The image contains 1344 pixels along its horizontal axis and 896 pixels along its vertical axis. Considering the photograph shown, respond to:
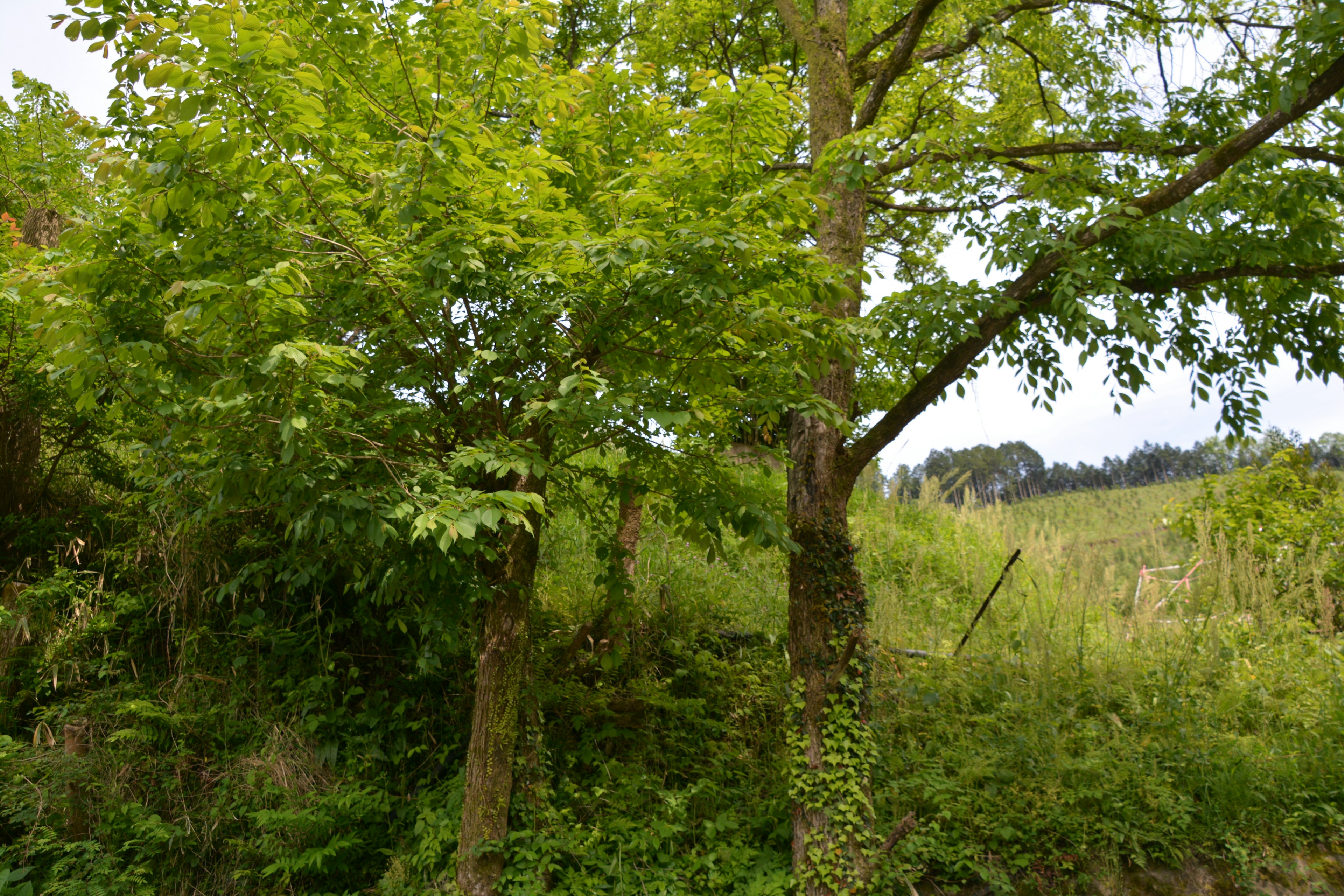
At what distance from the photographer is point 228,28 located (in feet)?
9.73

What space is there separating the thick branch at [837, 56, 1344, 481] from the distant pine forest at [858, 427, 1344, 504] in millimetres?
1783

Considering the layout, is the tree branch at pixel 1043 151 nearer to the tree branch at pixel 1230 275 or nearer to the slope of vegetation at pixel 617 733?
the tree branch at pixel 1230 275

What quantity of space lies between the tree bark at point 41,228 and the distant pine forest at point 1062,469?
29.0 feet

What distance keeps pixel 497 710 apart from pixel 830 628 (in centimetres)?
216

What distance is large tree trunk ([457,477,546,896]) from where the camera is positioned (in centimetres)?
453

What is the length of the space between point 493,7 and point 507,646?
3546mm

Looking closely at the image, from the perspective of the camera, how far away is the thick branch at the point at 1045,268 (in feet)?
15.0

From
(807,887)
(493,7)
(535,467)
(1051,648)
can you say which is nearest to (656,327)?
(535,467)

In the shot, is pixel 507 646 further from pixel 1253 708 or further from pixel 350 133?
pixel 1253 708

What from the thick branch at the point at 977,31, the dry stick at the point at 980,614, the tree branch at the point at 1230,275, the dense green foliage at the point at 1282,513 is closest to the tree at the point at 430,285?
the tree branch at the point at 1230,275

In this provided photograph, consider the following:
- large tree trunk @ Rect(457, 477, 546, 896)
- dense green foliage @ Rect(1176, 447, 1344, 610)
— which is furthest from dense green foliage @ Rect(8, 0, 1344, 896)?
dense green foliage @ Rect(1176, 447, 1344, 610)

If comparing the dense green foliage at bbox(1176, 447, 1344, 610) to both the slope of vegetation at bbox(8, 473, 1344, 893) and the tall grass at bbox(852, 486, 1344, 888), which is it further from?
the slope of vegetation at bbox(8, 473, 1344, 893)

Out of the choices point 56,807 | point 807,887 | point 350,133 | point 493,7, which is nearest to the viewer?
point 493,7

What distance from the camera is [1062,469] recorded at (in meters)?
39.6
